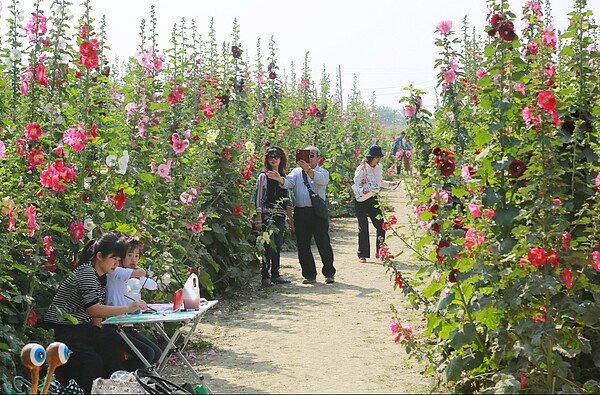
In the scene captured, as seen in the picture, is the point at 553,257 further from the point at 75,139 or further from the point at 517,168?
the point at 75,139

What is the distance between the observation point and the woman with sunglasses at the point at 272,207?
35.2ft

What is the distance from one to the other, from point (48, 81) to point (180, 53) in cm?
431

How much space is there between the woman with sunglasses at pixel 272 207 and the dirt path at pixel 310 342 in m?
0.27

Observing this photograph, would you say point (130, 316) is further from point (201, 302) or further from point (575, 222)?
point (575, 222)

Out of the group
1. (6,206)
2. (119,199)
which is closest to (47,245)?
(6,206)

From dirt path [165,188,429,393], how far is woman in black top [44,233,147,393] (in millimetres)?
813

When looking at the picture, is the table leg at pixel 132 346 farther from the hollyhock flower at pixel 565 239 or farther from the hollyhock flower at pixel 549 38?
the hollyhock flower at pixel 549 38

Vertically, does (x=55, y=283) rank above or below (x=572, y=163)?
below

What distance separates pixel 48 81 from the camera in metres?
7.39

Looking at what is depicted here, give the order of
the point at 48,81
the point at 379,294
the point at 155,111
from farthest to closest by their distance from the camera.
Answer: the point at 379,294, the point at 155,111, the point at 48,81

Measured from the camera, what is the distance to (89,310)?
233 inches

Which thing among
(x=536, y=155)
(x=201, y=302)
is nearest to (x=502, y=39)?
(x=536, y=155)

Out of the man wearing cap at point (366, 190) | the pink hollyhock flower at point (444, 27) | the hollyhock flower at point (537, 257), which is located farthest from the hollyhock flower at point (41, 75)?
the man wearing cap at point (366, 190)

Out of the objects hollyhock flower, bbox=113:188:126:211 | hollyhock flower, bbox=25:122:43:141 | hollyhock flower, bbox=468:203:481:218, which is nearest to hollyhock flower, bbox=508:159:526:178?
hollyhock flower, bbox=468:203:481:218
